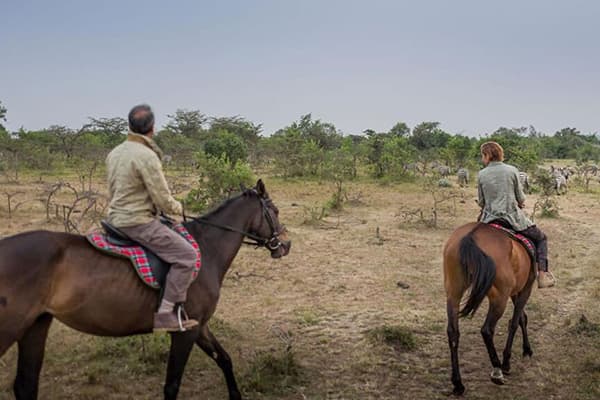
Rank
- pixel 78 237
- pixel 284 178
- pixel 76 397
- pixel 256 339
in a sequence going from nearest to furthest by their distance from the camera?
pixel 78 237, pixel 76 397, pixel 256 339, pixel 284 178

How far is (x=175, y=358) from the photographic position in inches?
160

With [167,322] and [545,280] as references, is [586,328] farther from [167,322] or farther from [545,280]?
[167,322]

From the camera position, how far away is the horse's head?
4594 mm

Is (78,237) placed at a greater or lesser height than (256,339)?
greater

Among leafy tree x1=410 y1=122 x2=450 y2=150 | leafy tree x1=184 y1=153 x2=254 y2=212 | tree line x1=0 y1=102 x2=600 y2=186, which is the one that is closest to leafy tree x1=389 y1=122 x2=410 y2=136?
leafy tree x1=410 y1=122 x2=450 y2=150

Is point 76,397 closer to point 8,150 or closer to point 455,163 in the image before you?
point 8,150

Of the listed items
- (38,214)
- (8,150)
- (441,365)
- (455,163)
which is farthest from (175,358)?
(455,163)

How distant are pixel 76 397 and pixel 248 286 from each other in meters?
3.81

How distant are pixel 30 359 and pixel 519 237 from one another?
4.63 meters

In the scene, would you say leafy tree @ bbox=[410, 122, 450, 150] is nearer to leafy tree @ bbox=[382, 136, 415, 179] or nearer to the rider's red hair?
leafy tree @ bbox=[382, 136, 415, 179]

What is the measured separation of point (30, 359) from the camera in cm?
386

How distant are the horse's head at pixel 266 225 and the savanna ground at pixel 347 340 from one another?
1.29m

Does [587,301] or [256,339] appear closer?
[256,339]

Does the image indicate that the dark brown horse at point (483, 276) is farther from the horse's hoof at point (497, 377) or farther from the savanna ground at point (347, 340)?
the savanna ground at point (347, 340)
